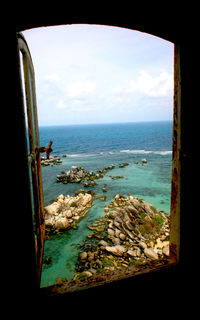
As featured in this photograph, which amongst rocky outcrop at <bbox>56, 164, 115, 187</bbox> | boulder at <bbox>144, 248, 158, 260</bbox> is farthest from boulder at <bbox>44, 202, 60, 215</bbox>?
rocky outcrop at <bbox>56, 164, 115, 187</bbox>

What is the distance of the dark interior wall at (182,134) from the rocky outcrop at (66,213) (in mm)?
9971

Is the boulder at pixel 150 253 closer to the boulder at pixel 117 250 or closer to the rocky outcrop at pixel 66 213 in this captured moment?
the boulder at pixel 117 250

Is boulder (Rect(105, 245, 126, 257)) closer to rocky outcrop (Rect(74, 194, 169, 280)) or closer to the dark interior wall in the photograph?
rocky outcrop (Rect(74, 194, 169, 280))

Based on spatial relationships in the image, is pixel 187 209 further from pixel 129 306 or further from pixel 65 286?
pixel 65 286

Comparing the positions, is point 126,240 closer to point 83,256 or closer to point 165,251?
point 165,251

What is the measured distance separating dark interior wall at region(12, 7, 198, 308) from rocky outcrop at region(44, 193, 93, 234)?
393 inches

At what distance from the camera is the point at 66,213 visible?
41.3 ft

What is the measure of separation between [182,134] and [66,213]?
11865 mm

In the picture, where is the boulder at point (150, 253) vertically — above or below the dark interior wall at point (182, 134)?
below

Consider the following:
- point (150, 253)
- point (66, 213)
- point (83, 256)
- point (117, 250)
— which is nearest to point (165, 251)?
point (150, 253)

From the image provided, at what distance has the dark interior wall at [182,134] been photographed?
151 cm

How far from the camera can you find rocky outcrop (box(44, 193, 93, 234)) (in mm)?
11137

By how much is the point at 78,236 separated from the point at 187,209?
31.4 feet

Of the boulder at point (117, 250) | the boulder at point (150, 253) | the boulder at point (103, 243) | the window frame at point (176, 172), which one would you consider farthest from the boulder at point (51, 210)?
the window frame at point (176, 172)
